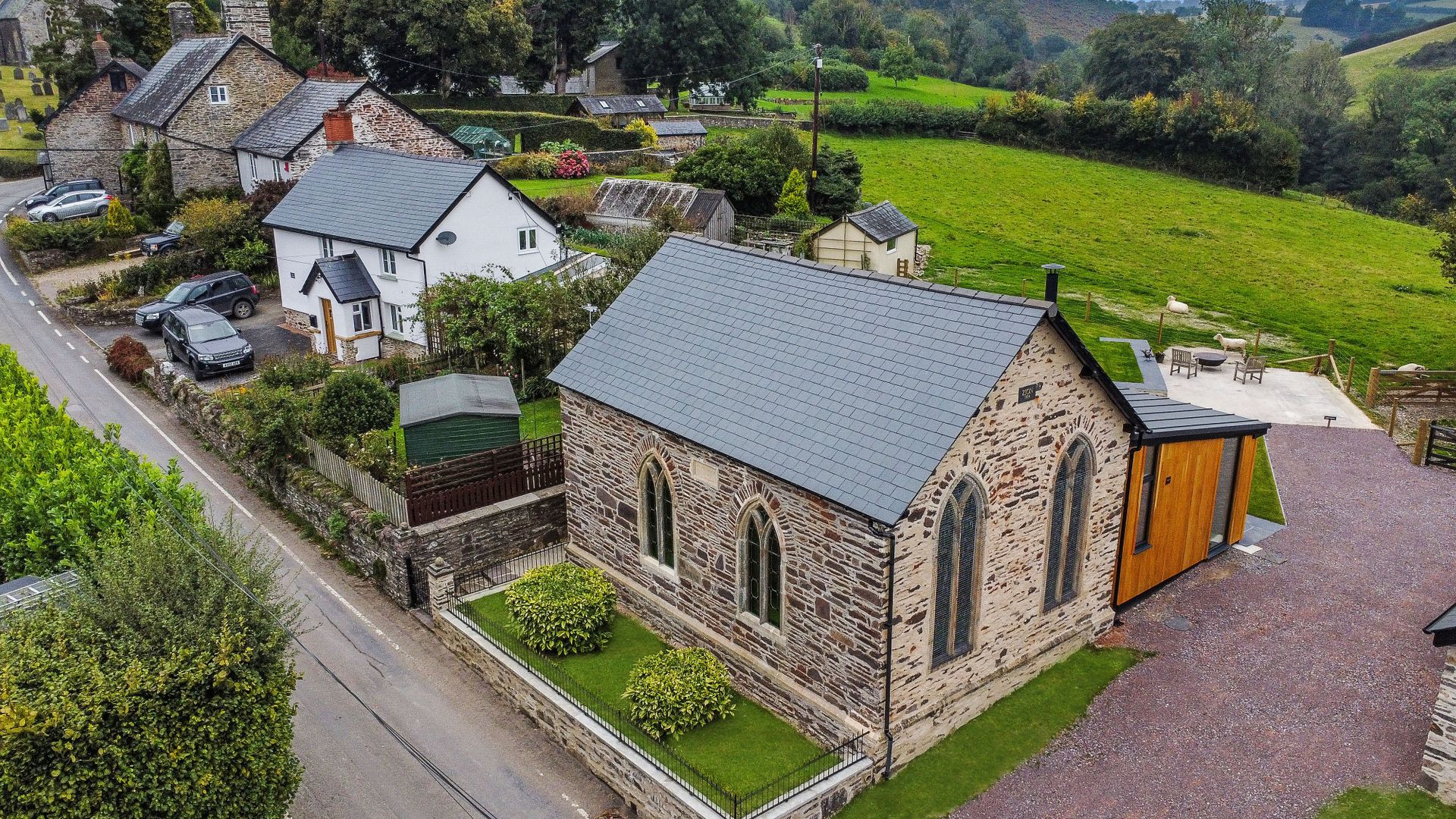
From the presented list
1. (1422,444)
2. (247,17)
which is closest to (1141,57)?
(247,17)

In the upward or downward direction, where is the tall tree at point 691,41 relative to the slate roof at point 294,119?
upward

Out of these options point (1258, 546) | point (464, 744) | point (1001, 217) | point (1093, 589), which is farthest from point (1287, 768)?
point (1001, 217)

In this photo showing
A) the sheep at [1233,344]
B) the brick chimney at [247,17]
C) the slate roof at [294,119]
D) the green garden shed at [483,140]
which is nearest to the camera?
the sheep at [1233,344]

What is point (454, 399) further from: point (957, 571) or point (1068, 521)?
point (1068, 521)

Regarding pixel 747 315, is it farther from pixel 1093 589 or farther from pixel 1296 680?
pixel 1296 680

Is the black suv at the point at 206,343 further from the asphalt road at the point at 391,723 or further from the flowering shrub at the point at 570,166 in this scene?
the flowering shrub at the point at 570,166

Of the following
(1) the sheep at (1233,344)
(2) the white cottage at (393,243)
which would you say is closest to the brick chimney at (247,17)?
(2) the white cottage at (393,243)
